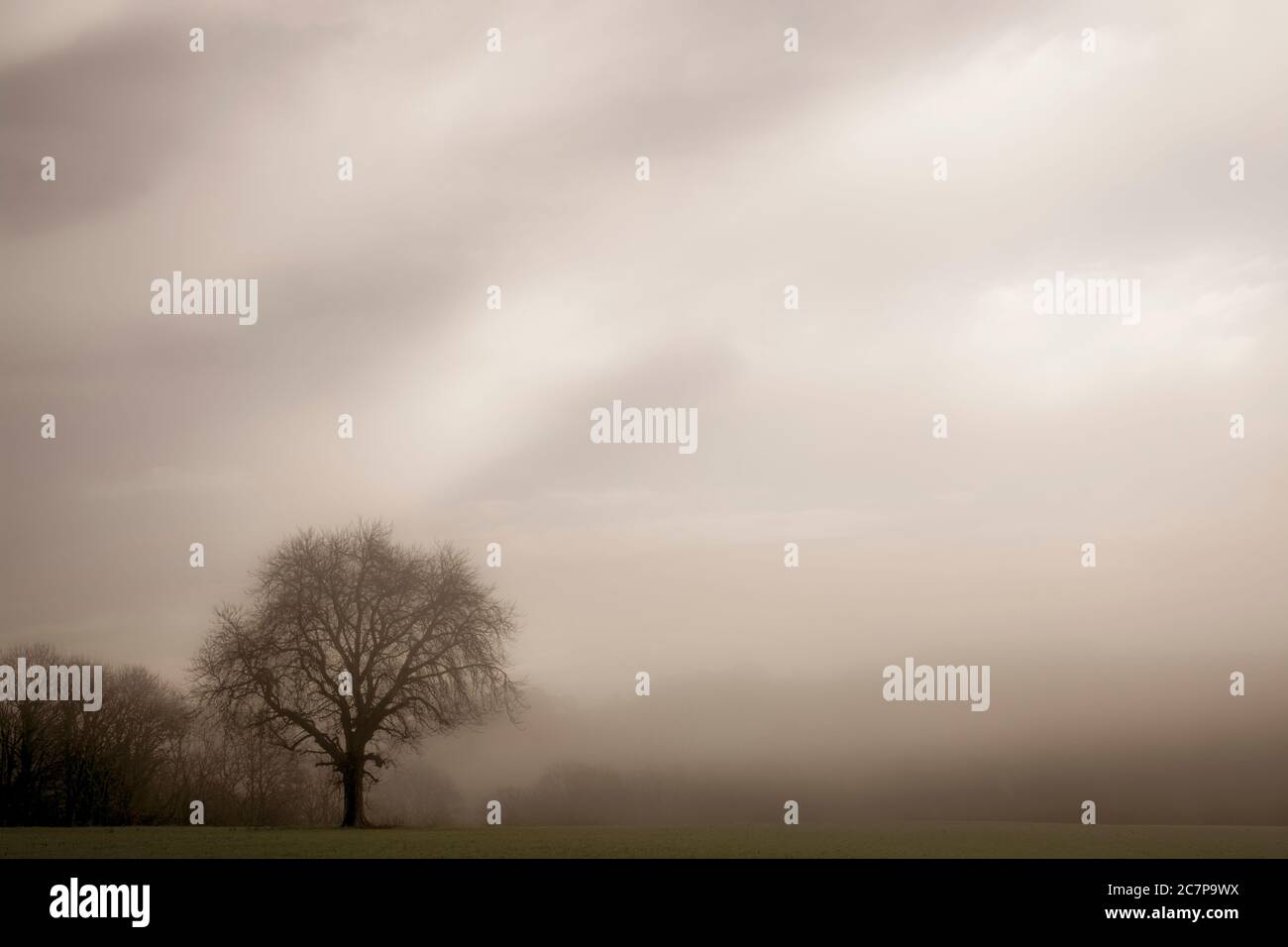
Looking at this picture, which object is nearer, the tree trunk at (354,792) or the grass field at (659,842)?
the grass field at (659,842)

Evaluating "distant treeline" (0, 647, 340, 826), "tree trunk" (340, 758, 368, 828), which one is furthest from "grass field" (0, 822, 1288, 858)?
"distant treeline" (0, 647, 340, 826)

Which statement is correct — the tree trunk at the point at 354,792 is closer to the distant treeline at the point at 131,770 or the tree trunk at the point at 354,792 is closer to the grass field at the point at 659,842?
the grass field at the point at 659,842

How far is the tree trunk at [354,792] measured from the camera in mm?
51969

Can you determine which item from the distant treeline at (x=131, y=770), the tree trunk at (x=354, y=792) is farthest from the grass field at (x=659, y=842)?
the distant treeline at (x=131, y=770)

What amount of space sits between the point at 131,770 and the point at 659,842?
61576 mm

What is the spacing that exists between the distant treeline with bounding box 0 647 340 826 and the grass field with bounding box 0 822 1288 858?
23388 mm

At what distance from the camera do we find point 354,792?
52.1 meters

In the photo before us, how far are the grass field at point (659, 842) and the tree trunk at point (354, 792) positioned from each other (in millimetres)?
1409

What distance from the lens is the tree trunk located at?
5197 centimetres

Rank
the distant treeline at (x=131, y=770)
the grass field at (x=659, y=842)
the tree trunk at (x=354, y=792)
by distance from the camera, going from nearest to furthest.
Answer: the grass field at (x=659, y=842) → the tree trunk at (x=354, y=792) → the distant treeline at (x=131, y=770)
